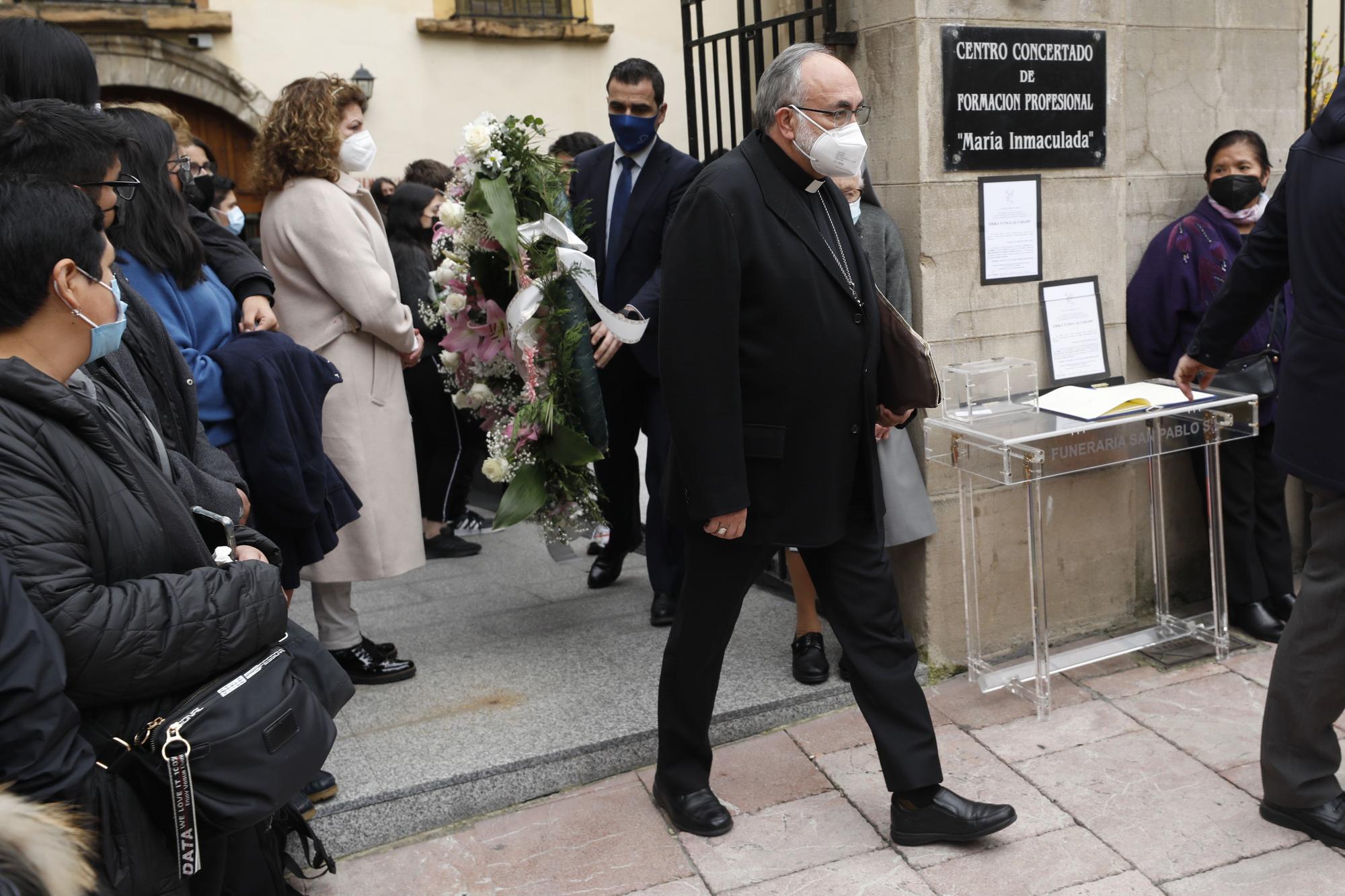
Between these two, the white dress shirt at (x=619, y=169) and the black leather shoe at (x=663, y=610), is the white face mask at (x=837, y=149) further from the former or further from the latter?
the black leather shoe at (x=663, y=610)

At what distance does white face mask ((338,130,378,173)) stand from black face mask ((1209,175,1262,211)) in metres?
2.89

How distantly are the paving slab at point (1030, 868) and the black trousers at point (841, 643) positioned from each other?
22 centimetres

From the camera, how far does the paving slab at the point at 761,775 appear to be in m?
3.44

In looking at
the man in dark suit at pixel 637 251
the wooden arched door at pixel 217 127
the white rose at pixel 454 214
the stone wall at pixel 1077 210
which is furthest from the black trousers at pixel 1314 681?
the wooden arched door at pixel 217 127

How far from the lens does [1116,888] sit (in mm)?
2930

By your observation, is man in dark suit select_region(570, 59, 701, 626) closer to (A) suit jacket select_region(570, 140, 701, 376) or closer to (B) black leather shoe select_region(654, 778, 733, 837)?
(A) suit jacket select_region(570, 140, 701, 376)

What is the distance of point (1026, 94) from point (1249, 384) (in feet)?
4.25

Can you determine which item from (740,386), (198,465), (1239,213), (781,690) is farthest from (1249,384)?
(198,465)

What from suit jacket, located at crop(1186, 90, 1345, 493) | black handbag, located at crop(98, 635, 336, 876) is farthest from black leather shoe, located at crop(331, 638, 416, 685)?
suit jacket, located at crop(1186, 90, 1345, 493)

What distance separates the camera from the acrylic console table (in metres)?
3.87

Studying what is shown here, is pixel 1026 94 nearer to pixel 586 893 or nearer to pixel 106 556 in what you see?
pixel 586 893

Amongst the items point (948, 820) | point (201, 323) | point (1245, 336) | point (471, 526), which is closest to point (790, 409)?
point (948, 820)

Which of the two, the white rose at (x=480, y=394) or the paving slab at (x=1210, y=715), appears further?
the white rose at (x=480, y=394)

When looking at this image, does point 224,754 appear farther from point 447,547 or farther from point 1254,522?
point 447,547
